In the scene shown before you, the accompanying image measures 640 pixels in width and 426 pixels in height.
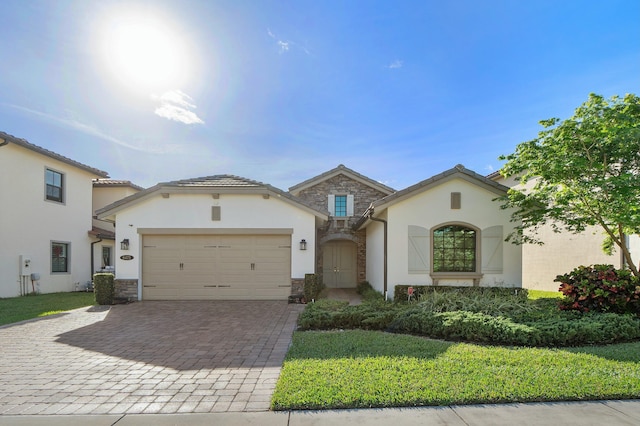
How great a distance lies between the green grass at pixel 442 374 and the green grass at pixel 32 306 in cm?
812

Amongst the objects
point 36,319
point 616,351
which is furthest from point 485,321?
point 36,319

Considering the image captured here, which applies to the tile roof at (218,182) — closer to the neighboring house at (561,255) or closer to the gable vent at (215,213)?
the gable vent at (215,213)

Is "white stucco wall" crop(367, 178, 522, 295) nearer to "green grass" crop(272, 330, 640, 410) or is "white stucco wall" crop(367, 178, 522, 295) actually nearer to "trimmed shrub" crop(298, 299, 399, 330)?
"trimmed shrub" crop(298, 299, 399, 330)

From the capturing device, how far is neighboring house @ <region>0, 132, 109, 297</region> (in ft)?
40.0

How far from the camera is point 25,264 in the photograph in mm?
12664

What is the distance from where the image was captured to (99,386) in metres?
4.13

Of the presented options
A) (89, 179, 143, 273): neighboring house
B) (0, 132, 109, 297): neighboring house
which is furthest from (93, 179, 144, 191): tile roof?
(0, 132, 109, 297): neighboring house

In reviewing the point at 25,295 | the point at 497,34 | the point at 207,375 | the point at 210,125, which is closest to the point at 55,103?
the point at 210,125

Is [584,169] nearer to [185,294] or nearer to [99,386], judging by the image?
[99,386]

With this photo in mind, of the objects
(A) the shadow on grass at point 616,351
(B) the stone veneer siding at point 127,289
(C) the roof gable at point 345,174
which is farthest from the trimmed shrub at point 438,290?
(B) the stone veneer siding at point 127,289

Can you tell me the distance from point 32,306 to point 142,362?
8.22 m

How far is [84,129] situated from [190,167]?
5.05m

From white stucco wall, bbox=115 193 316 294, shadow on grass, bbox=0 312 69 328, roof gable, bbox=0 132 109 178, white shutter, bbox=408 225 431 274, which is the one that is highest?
roof gable, bbox=0 132 109 178

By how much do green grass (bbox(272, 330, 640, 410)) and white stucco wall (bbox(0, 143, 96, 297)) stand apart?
13.4 meters
